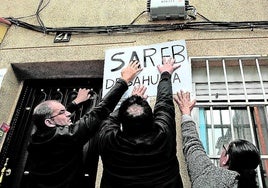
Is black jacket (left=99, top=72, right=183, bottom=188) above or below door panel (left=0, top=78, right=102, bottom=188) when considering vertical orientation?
below

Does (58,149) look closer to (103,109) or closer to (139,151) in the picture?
(103,109)

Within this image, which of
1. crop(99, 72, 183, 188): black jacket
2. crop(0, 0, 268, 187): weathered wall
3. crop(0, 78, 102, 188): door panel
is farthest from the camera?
crop(0, 0, 268, 187): weathered wall

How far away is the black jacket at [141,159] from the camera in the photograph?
181 cm

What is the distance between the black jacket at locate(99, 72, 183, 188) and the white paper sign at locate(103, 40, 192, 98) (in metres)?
0.99

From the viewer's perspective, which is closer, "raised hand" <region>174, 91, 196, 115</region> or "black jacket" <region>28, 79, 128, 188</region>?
"black jacket" <region>28, 79, 128, 188</region>

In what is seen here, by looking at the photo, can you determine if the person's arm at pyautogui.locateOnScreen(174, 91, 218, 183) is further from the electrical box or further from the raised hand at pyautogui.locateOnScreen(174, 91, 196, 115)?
the electrical box

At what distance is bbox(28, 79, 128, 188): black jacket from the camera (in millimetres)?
2031

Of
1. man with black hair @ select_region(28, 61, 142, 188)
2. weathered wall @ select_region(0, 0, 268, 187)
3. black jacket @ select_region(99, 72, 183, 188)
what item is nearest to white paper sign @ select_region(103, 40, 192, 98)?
weathered wall @ select_region(0, 0, 268, 187)

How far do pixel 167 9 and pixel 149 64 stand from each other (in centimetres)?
84

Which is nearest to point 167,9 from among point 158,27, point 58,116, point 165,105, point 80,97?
point 158,27

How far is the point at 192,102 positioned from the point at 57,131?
3.87 ft

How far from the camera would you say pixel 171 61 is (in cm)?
296

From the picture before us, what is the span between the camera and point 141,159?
6.01ft

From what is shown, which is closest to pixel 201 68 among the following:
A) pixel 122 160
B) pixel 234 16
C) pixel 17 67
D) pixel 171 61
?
pixel 171 61
